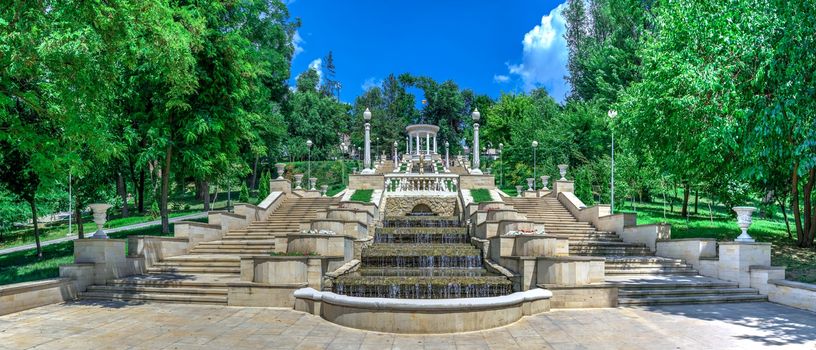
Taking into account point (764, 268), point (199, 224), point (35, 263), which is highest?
point (199, 224)

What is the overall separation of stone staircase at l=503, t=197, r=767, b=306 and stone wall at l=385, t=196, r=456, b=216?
448cm

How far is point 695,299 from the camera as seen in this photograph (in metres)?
11.7

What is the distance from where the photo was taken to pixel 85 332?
8969 millimetres

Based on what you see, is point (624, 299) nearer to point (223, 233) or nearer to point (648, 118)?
point (648, 118)

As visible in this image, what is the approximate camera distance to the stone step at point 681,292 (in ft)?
38.5

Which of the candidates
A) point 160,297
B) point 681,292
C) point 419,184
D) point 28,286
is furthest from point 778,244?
point 28,286

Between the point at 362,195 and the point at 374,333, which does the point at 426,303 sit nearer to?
the point at 374,333

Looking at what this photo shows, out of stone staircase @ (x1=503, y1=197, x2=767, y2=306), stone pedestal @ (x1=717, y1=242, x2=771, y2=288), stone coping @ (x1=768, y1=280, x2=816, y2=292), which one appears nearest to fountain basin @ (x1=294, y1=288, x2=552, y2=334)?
stone staircase @ (x1=503, y1=197, x2=767, y2=306)

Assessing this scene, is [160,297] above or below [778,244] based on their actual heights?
below

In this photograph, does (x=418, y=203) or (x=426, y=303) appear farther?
(x=418, y=203)

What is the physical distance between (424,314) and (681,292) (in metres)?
7.06

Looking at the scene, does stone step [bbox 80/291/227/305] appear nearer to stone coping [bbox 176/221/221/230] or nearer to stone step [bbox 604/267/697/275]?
stone coping [bbox 176/221/221/230]

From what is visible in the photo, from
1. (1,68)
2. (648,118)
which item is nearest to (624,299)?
(648,118)

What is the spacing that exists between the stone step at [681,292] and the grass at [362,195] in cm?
1348
